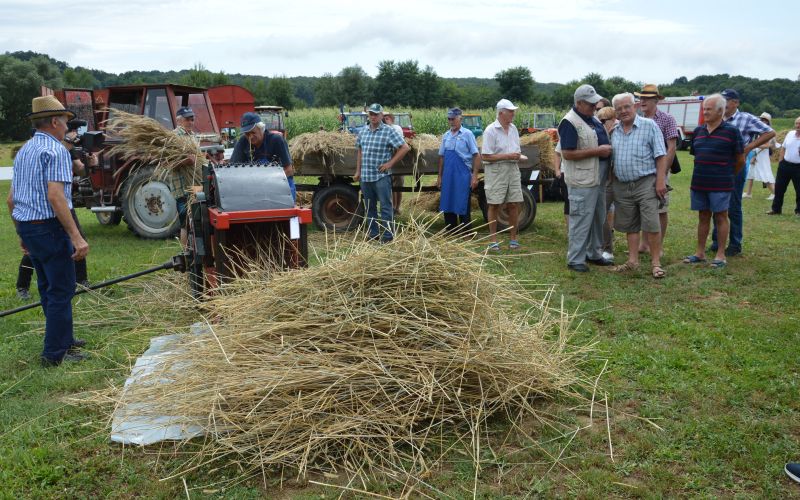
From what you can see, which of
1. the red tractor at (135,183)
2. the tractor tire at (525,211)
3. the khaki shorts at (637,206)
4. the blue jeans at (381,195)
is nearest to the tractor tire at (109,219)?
the red tractor at (135,183)

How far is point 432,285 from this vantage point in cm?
366

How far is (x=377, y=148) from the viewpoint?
7.78m

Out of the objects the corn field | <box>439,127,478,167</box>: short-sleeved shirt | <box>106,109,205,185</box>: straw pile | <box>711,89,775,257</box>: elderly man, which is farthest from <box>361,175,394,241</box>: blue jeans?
the corn field

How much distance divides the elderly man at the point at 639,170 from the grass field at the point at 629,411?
22.1 inches

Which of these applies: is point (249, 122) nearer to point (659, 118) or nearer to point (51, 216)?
point (51, 216)

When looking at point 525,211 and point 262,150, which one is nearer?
point 262,150

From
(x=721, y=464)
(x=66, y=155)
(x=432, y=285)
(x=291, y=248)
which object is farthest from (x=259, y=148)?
(x=721, y=464)

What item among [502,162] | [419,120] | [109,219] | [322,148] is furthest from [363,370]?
[419,120]

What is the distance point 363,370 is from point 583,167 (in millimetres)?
4085

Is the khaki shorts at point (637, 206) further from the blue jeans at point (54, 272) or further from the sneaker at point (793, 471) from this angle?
the blue jeans at point (54, 272)

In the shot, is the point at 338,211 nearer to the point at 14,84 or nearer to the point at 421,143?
the point at 421,143

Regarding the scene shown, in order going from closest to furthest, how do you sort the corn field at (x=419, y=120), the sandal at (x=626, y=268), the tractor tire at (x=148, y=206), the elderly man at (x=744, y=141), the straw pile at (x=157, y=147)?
the sandal at (x=626, y=268) → the elderly man at (x=744, y=141) → the straw pile at (x=157, y=147) → the tractor tire at (x=148, y=206) → the corn field at (x=419, y=120)

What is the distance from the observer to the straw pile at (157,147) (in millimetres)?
7805

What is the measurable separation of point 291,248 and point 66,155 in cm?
165
